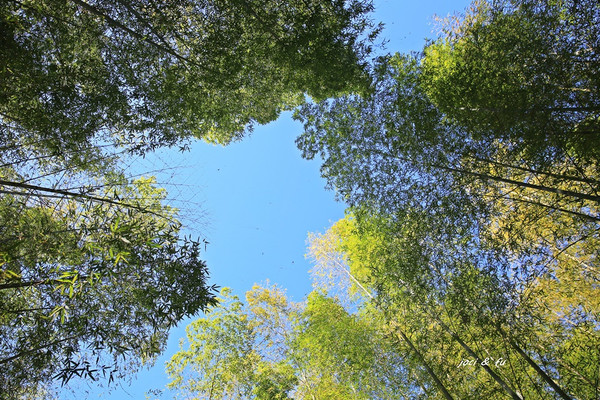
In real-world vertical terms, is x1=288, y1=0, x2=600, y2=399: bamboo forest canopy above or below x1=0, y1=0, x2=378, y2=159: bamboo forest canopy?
below

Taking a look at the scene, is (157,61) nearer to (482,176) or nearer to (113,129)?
(113,129)

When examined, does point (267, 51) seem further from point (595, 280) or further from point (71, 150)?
point (595, 280)

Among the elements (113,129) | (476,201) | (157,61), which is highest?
(157,61)

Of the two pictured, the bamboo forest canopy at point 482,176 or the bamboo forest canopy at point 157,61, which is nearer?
the bamboo forest canopy at point 482,176

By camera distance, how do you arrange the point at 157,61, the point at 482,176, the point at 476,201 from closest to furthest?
the point at 482,176
the point at 476,201
the point at 157,61

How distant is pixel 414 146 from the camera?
412 cm

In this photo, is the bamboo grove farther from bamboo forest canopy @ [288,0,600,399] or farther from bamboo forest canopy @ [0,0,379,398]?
bamboo forest canopy @ [0,0,379,398]

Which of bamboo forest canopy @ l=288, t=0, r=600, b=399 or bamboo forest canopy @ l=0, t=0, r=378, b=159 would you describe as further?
bamboo forest canopy @ l=0, t=0, r=378, b=159

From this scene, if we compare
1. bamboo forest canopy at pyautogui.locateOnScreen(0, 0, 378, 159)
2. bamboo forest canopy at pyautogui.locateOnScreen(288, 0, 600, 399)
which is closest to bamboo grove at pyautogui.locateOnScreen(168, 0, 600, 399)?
bamboo forest canopy at pyautogui.locateOnScreen(288, 0, 600, 399)

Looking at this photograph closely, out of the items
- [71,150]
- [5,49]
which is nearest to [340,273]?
[71,150]

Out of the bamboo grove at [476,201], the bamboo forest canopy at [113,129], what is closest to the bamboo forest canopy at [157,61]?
the bamboo forest canopy at [113,129]

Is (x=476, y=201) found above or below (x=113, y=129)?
below

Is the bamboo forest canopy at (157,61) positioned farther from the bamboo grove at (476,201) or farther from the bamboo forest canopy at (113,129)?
the bamboo grove at (476,201)

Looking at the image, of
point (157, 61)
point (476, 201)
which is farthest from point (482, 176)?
point (157, 61)
